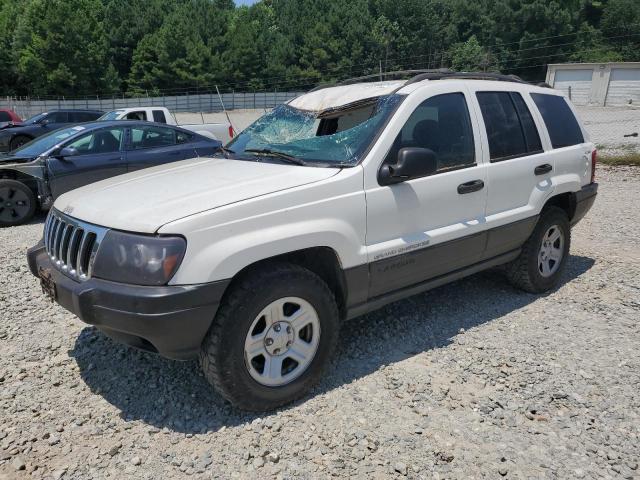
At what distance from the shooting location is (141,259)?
261cm

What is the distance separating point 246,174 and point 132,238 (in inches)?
33.9

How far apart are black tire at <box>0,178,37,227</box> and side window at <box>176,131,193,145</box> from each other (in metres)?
2.45

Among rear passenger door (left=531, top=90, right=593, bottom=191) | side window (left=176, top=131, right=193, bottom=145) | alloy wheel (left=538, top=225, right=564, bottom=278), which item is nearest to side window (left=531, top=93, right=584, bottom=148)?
rear passenger door (left=531, top=90, right=593, bottom=191)

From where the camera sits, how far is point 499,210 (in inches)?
163

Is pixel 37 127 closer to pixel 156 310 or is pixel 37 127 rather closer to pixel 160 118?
pixel 160 118

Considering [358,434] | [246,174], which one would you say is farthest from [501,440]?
[246,174]

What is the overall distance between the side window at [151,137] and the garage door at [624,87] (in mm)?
40198

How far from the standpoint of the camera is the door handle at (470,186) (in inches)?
148

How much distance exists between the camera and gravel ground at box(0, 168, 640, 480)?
2668 millimetres

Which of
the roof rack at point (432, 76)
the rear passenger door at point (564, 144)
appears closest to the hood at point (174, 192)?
the roof rack at point (432, 76)

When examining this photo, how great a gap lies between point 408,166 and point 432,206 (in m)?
0.48

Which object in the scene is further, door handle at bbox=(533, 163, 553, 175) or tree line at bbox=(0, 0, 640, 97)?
tree line at bbox=(0, 0, 640, 97)

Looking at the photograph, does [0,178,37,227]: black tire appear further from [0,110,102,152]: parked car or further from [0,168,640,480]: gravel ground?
[0,110,102,152]: parked car

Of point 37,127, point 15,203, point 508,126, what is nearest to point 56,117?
point 37,127
